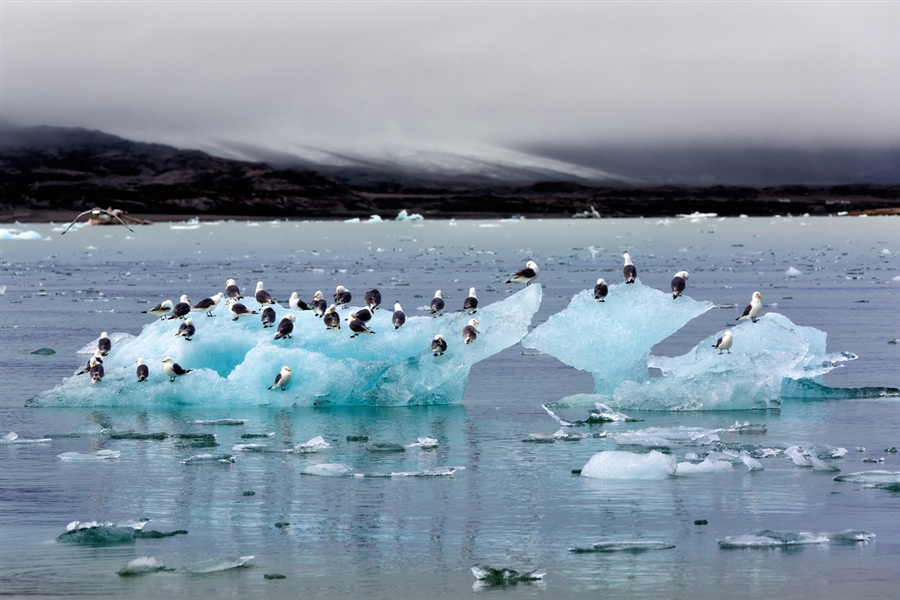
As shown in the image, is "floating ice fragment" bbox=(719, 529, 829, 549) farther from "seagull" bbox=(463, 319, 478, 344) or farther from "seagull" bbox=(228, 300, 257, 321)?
"seagull" bbox=(228, 300, 257, 321)

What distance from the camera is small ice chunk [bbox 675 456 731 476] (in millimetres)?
12789

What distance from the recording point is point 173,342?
1822cm

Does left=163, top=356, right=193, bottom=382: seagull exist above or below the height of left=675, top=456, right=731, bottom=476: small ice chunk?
above

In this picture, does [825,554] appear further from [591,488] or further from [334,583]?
[334,583]

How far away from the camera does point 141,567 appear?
9594 millimetres

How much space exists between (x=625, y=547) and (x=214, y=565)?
323cm

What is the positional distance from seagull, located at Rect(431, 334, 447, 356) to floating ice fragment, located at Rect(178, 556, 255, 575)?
7.80 m

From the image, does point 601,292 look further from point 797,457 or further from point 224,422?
point 224,422

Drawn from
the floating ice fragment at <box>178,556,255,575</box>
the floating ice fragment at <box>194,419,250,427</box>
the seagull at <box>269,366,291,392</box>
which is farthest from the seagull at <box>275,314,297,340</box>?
the floating ice fragment at <box>178,556,255,575</box>

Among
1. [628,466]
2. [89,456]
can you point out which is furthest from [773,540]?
[89,456]

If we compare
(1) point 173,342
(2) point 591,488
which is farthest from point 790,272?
(2) point 591,488

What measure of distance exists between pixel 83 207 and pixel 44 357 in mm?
174830

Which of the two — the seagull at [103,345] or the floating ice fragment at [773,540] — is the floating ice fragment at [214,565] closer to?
the floating ice fragment at [773,540]

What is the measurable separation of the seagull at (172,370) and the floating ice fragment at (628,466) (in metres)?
6.96
